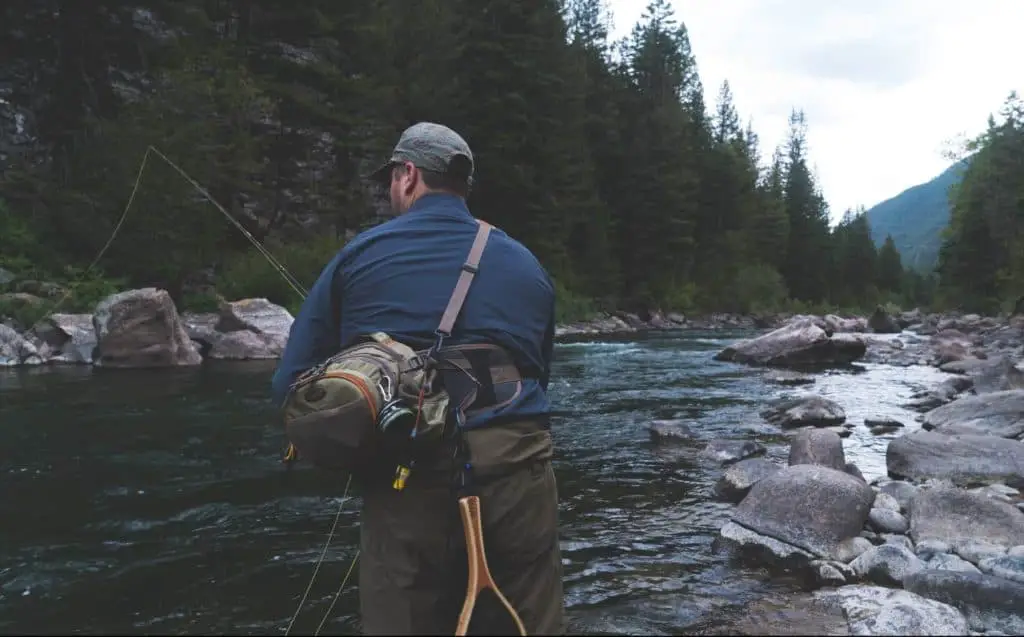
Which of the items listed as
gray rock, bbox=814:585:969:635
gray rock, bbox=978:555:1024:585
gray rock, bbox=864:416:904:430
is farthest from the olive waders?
gray rock, bbox=864:416:904:430

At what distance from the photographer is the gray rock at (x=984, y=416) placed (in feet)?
27.2

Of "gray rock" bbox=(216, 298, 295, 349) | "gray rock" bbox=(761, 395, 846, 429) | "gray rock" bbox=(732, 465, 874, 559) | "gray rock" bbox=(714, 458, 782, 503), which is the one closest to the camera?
"gray rock" bbox=(732, 465, 874, 559)

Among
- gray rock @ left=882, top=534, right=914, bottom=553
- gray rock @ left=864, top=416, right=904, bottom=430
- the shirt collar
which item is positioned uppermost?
the shirt collar

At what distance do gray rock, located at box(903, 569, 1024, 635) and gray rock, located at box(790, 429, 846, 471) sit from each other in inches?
103

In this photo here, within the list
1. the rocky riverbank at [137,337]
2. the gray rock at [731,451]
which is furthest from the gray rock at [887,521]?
the rocky riverbank at [137,337]

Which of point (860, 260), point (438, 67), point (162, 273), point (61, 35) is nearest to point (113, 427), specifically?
point (162, 273)

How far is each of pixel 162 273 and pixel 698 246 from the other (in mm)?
41700

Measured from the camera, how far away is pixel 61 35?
23.5 m

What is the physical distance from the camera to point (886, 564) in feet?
14.4

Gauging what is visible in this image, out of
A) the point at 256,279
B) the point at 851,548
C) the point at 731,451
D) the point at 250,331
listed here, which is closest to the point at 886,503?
the point at 851,548

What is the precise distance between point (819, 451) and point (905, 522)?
1389 mm

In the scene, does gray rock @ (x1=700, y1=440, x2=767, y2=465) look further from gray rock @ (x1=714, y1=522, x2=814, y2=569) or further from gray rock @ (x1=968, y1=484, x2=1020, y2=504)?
gray rock @ (x1=714, y1=522, x2=814, y2=569)

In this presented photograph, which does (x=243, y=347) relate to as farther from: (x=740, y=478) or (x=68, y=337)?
(x=740, y=478)

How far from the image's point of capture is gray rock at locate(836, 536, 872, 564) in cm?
471
